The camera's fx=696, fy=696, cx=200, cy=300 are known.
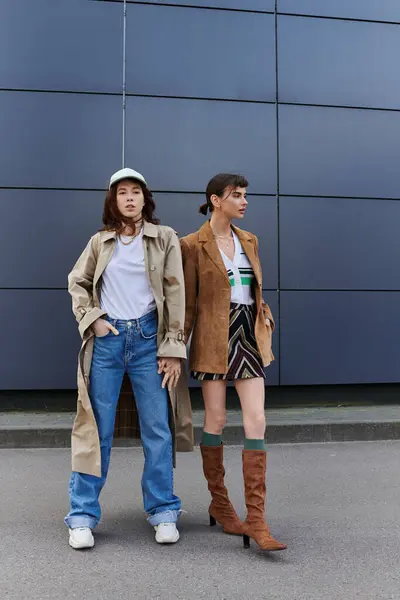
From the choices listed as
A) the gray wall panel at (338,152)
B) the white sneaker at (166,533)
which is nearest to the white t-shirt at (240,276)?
the white sneaker at (166,533)

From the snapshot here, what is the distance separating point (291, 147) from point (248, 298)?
18.4 ft

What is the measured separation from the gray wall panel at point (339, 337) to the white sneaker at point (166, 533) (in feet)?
17.1

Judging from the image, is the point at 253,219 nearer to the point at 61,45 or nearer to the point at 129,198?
the point at 61,45

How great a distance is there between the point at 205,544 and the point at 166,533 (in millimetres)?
223

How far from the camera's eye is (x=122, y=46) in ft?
28.9

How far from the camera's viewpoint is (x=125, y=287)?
387 centimetres

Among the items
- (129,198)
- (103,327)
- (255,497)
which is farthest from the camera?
(129,198)

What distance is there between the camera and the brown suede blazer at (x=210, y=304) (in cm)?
389

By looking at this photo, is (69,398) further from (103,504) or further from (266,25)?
(266,25)

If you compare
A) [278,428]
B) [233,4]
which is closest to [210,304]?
[278,428]

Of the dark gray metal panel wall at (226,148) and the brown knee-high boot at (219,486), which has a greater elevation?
the dark gray metal panel wall at (226,148)

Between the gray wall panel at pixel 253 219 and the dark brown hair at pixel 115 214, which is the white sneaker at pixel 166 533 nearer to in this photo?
the dark brown hair at pixel 115 214

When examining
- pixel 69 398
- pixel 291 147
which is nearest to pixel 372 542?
pixel 69 398

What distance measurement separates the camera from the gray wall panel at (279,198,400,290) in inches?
357
